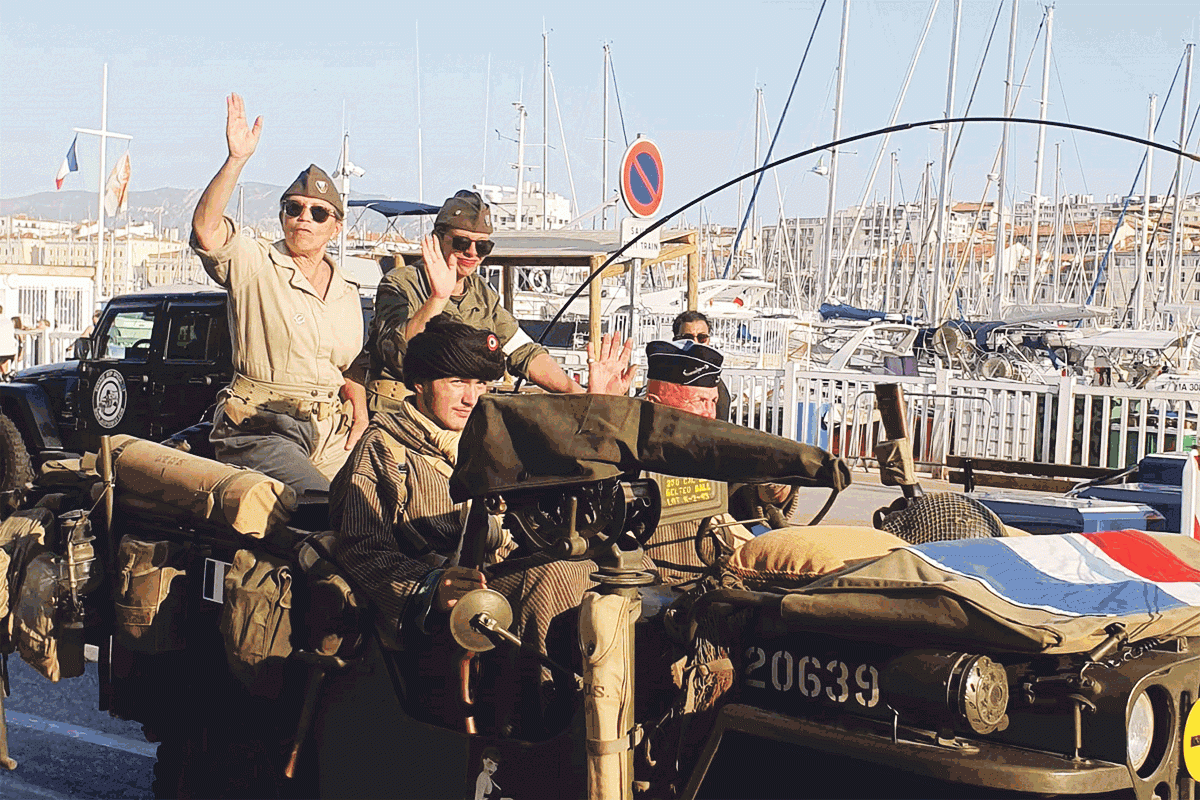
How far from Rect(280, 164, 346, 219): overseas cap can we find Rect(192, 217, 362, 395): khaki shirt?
268 millimetres

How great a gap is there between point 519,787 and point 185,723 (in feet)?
5.53

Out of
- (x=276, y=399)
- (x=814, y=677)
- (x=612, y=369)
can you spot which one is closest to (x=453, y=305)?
(x=276, y=399)

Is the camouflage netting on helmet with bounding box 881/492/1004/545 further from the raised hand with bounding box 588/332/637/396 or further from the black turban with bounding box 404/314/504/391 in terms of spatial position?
the black turban with bounding box 404/314/504/391

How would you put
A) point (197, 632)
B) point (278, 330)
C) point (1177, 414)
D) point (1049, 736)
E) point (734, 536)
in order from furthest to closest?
1. point (1177, 414)
2. point (278, 330)
3. point (197, 632)
4. point (734, 536)
5. point (1049, 736)

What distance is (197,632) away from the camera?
4785mm

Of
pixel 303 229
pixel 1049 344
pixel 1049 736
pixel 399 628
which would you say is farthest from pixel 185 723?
pixel 1049 344

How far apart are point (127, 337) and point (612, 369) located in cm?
718

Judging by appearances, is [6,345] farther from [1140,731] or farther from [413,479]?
[1140,731]

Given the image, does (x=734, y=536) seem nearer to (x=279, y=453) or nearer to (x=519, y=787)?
(x=519, y=787)

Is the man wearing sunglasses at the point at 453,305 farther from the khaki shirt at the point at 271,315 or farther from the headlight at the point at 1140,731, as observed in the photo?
the headlight at the point at 1140,731

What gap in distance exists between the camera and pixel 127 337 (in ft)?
34.8

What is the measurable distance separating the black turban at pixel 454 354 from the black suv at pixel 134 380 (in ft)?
19.5

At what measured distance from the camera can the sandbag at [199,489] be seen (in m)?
4.40

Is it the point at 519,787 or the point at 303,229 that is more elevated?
the point at 303,229
